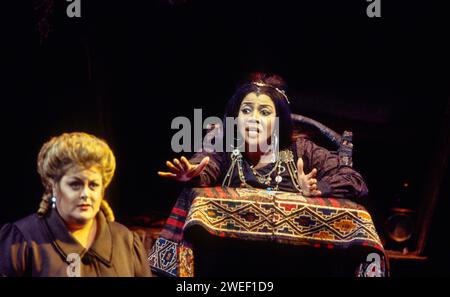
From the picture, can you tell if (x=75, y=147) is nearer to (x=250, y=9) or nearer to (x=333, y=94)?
(x=250, y=9)

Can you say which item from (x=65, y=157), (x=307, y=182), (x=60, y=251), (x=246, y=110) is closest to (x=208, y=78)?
(x=246, y=110)

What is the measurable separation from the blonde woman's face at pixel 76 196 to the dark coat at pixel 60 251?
0.18 ft

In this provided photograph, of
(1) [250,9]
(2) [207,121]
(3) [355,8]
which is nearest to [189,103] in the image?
(2) [207,121]

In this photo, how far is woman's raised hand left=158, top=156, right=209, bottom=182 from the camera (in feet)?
12.3

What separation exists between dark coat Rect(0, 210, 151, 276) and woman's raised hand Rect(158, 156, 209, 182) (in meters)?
0.69

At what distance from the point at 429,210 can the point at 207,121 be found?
1992 millimetres

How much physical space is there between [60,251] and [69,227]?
0.47 ft

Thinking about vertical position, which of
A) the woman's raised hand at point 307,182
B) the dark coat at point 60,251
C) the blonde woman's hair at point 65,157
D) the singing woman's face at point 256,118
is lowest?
the dark coat at point 60,251

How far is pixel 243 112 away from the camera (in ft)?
13.5

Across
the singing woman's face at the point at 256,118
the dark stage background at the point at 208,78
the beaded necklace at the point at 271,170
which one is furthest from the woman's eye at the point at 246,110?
the dark stage background at the point at 208,78

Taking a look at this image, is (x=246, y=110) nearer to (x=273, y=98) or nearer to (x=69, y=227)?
(x=273, y=98)

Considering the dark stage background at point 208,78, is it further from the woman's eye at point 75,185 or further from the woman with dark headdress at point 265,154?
the woman's eye at point 75,185

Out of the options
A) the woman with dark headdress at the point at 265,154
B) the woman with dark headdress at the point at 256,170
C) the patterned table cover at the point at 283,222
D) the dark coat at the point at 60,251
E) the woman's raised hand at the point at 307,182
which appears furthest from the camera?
the woman with dark headdress at the point at 265,154

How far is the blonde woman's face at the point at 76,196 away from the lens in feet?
9.83
